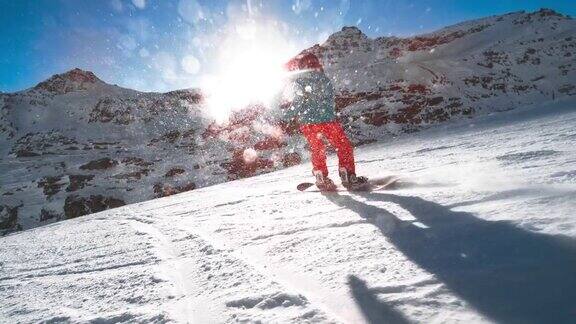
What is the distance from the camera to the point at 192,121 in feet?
89.6

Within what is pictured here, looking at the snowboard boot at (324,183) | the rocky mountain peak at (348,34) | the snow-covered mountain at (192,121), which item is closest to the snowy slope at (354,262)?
the snowboard boot at (324,183)

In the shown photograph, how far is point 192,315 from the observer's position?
2162 mm

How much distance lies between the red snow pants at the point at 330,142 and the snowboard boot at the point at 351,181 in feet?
0.22

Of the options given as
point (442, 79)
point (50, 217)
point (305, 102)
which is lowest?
point (50, 217)

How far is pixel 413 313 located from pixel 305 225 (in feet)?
6.29

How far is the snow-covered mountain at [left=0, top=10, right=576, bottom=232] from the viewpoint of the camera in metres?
15.4

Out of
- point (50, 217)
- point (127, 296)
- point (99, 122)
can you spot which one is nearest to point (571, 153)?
point (127, 296)

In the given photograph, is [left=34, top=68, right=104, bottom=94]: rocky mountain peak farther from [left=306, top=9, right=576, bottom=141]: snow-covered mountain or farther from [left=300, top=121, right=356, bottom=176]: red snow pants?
[left=300, top=121, right=356, bottom=176]: red snow pants

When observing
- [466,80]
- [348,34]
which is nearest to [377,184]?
[466,80]

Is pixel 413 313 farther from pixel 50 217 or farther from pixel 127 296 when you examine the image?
pixel 50 217

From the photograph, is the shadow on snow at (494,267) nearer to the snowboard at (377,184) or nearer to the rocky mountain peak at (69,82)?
the snowboard at (377,184)

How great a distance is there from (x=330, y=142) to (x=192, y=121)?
76.1 ft

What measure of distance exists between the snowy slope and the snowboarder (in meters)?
0.73

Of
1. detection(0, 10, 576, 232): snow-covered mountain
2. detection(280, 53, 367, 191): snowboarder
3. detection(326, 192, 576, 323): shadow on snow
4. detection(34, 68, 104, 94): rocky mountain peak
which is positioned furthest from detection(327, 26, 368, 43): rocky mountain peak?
detection(326, 192, 576, 323): shadow on snow
